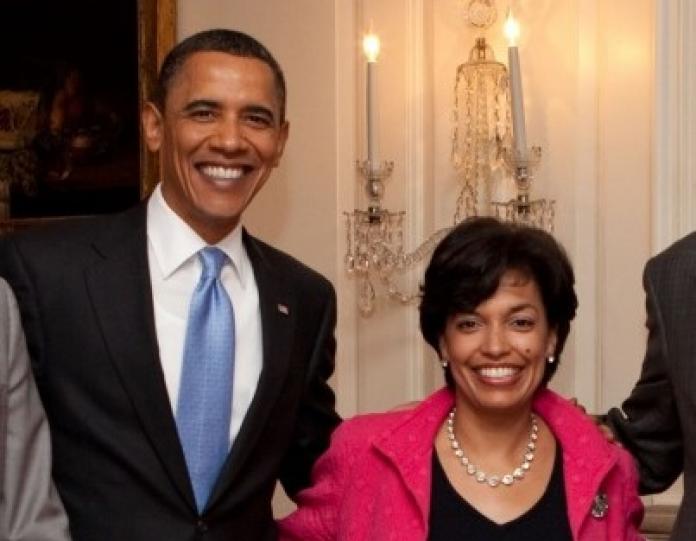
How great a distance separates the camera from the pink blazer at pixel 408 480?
6.67 ft

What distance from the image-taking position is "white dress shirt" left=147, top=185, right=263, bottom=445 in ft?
6.72

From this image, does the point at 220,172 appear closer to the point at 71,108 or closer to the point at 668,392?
the point at 668,392

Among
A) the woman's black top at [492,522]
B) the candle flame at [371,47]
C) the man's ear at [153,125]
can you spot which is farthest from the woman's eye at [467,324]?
the candle flame at [371,47]

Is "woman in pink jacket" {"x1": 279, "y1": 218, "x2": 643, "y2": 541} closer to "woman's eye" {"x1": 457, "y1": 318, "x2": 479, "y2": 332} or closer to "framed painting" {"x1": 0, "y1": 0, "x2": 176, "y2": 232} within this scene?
"woman's eye" {"x1": 457, "y1": 318, "x2": 479, "y2": 332}

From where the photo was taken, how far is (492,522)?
201cm

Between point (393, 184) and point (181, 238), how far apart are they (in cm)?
121

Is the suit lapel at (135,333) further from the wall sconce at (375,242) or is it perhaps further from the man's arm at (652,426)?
the wall sconce at (375,242)

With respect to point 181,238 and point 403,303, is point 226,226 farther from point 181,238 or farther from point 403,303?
point 403,303

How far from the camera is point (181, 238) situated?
82.8 inches

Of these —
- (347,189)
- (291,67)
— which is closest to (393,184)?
(347,189)

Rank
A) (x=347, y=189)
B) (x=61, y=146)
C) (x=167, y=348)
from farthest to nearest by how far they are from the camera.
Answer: (x=61, y=146), (x=347, y=189), (x=167, y=348)

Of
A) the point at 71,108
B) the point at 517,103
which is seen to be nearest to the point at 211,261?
the point at 517,103

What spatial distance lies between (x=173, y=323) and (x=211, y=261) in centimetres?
13

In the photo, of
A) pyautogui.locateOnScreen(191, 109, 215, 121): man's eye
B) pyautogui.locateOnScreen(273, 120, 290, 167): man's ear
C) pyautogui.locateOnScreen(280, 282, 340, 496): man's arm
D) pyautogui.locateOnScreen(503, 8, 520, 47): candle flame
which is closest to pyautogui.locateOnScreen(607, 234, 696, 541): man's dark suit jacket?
pyautogui.locateOnScreen(280, 282, 340, 496): man's arm
